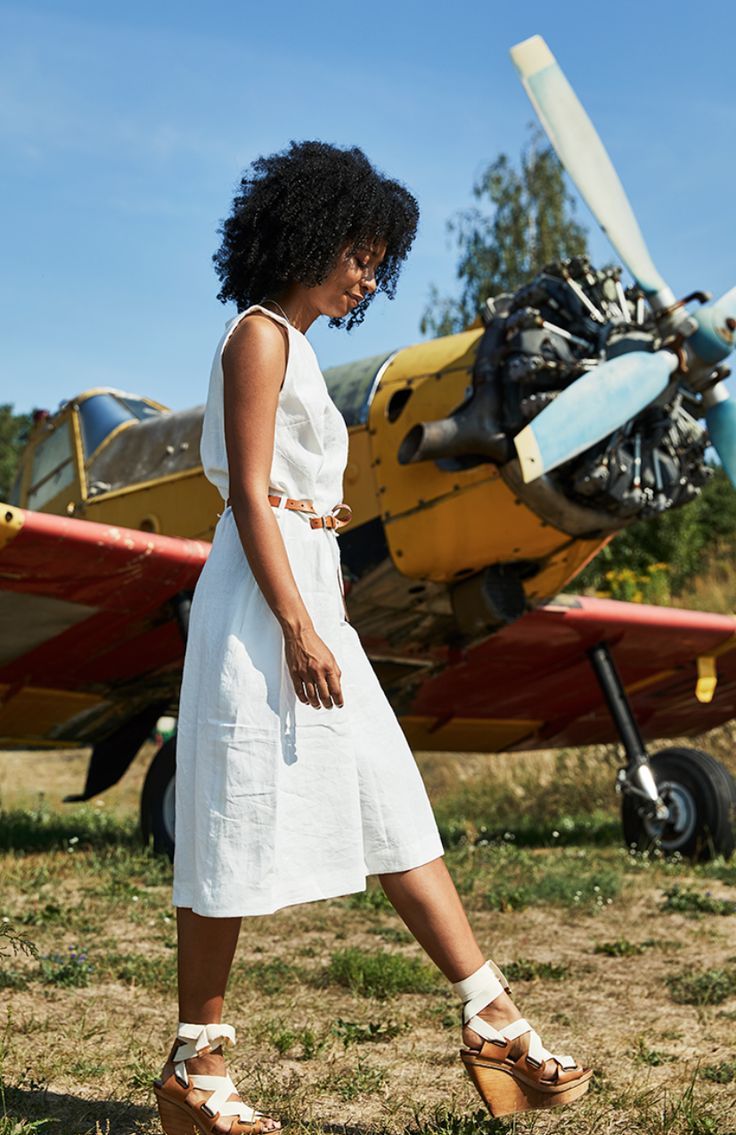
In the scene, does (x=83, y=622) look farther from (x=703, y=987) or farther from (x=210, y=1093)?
(x=210, y=1093)

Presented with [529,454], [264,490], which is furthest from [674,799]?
[264,490]

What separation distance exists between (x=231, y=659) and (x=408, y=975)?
194 centimetres

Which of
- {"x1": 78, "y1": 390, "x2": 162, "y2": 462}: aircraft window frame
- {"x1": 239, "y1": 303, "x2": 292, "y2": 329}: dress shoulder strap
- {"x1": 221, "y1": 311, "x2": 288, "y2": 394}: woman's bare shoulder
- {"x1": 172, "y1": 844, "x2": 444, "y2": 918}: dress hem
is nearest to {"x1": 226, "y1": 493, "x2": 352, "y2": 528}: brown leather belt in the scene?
{"x1": 221, "y1": 311, "x2": 288, "y2": 394}: woman's bare shoulder

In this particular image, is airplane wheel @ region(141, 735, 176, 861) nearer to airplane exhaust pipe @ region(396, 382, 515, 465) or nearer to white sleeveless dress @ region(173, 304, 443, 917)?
airplane exhaust pipe @ region(396, 382, 515, 465)

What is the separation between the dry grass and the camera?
250 cm

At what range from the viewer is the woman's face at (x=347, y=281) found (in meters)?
2.41

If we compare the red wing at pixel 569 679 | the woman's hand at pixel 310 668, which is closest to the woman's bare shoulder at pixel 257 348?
the woman's hand at pixel 310 668

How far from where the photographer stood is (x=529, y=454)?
508cm

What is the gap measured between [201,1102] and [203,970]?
225 millimetres

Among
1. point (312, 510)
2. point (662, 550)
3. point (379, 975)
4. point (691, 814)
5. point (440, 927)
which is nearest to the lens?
point (440, 927)

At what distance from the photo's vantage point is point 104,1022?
10.3 feet

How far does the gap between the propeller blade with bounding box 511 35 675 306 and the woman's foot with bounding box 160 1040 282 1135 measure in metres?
4.75

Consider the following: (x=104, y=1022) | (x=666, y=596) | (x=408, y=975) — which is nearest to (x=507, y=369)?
(x=408, y=975)

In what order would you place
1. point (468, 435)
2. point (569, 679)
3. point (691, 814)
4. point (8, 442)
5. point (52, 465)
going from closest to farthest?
point (468, 435) → point (691, 814) → point (52, 465) → point (569, 679) → point (8, 442)
